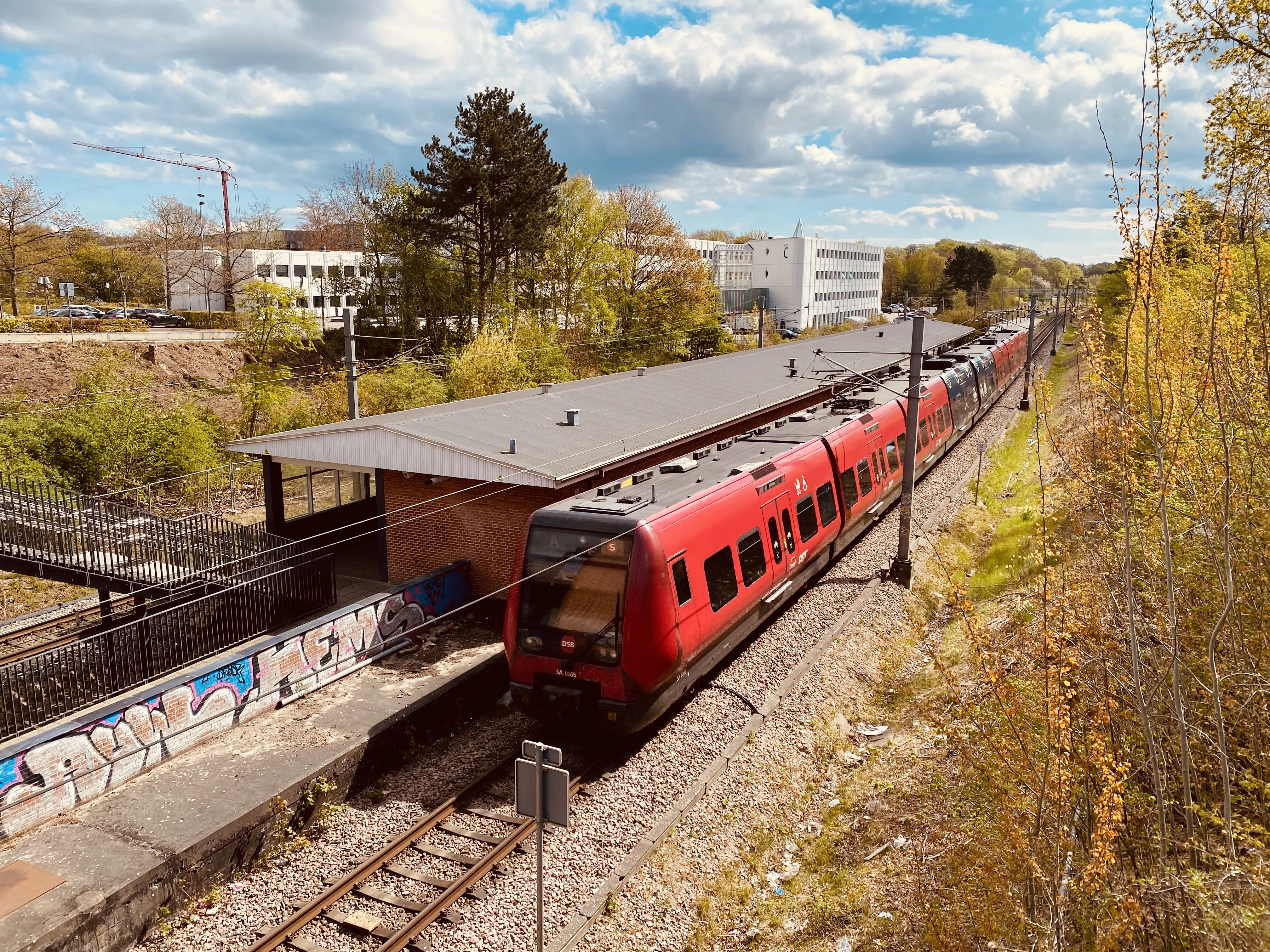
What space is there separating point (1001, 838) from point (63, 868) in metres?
8.64

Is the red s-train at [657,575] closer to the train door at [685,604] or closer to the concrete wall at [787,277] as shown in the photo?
the train door at [685,604]

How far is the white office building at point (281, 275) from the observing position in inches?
1956

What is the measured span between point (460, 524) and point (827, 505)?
7.11m

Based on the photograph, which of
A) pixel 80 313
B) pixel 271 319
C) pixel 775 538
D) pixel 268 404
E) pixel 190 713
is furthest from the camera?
pixel 80 313

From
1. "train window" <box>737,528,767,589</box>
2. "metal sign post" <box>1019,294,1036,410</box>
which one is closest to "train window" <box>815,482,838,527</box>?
"train window" <box>737,528,767,589</box>

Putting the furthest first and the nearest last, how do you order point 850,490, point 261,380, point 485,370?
1. point 485,370
2. point 261,380
3. point 850,490

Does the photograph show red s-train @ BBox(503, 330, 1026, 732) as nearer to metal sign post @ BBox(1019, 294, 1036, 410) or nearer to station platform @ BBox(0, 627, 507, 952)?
station platform @ BBox(0, 627, 507, 952)

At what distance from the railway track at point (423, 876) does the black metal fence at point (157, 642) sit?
490 cm

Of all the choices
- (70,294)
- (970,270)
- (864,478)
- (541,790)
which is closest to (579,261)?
(70,294)

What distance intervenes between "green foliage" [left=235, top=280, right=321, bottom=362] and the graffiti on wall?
23309mm

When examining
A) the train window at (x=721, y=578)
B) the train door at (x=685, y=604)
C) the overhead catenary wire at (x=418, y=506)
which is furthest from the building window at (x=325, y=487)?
the train door at (x=685, y=604)

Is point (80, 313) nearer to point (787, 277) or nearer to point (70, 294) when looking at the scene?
point (70, 294)

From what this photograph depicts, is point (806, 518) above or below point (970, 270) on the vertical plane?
below

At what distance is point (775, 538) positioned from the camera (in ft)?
42.3
